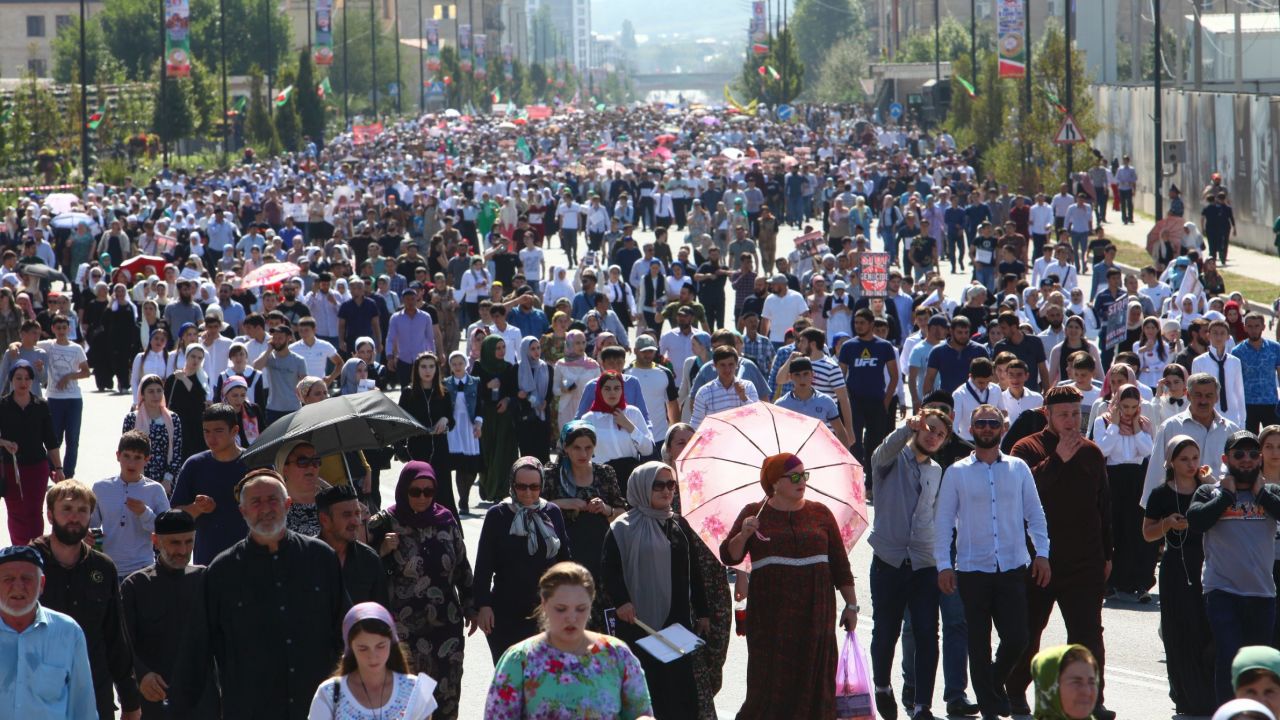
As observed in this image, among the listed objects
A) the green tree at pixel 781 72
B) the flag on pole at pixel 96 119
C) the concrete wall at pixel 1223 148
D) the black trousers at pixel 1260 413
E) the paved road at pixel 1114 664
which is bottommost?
the paved road at pixel 1114 664

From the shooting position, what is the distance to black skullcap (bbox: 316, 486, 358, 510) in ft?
26.4

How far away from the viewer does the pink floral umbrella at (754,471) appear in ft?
30.1

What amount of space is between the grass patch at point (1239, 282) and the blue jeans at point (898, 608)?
812 inches

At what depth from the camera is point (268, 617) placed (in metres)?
7.12

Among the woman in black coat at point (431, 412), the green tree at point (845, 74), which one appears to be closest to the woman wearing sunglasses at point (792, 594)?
the woman in black coat at point (431, 412)

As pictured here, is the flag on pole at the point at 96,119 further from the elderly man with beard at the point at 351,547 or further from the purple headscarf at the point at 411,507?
the elderly man with beard at the point at 351,547

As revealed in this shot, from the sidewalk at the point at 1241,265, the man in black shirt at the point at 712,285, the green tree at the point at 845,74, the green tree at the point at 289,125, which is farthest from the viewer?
the green tree at the point at 845,74

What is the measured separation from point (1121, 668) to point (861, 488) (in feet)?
6.53

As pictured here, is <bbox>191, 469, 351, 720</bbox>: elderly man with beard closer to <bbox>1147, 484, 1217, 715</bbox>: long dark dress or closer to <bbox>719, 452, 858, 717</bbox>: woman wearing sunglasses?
<bbox>719, 452, 858, 717</bbox>: woman wearing sunglasses

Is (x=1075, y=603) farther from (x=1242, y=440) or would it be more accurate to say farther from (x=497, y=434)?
(x=497, y=434)

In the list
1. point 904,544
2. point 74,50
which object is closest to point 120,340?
point 904,544

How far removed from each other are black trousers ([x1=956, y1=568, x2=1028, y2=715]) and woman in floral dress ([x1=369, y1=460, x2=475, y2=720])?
2.49m

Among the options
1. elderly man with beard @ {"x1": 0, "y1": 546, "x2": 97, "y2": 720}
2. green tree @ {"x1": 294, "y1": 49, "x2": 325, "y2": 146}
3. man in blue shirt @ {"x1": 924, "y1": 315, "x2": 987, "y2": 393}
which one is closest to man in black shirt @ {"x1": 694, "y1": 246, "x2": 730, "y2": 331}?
man in blue shirt @ {"x1": 924, "y1": 315, "x2": 987, "y2": 393}

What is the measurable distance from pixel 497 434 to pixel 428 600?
24.6ft
